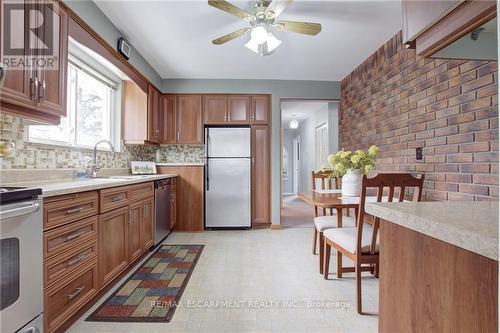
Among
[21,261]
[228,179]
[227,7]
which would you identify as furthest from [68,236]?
[228,179]

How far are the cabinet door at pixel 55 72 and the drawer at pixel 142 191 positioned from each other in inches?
34.8

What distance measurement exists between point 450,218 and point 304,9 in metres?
2.28

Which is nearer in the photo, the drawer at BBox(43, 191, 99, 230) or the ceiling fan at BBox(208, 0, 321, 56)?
the drawer at BBox(43, 191, 99, 230)

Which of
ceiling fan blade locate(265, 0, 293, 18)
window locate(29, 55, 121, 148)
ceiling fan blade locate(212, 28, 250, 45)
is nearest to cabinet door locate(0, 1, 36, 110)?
window locate(29, 55, 121, 148)

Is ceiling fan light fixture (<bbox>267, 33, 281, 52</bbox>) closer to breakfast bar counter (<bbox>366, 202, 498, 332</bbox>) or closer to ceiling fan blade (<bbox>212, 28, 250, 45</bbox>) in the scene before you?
ceiling fan blade (<bbox>212, 28, 250, 45</bbox>)

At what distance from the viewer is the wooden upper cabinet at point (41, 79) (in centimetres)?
145

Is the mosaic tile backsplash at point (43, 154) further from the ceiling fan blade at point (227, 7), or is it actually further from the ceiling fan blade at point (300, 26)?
the ceiling fan blade at point (300, 26)

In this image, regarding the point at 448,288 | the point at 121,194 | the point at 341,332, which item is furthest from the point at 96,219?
the point at 448,288

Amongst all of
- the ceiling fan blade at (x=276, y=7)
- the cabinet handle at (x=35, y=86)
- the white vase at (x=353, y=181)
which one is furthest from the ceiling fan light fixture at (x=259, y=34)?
the cabinet handle at (x=35, y=86)

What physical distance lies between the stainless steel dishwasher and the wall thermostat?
4.79 ft

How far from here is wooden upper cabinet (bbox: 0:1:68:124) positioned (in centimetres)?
145

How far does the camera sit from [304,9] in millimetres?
2246

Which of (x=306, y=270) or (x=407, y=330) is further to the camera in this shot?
(x=306, y=270)

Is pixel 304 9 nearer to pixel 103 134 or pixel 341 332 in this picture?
pixel 341 332
